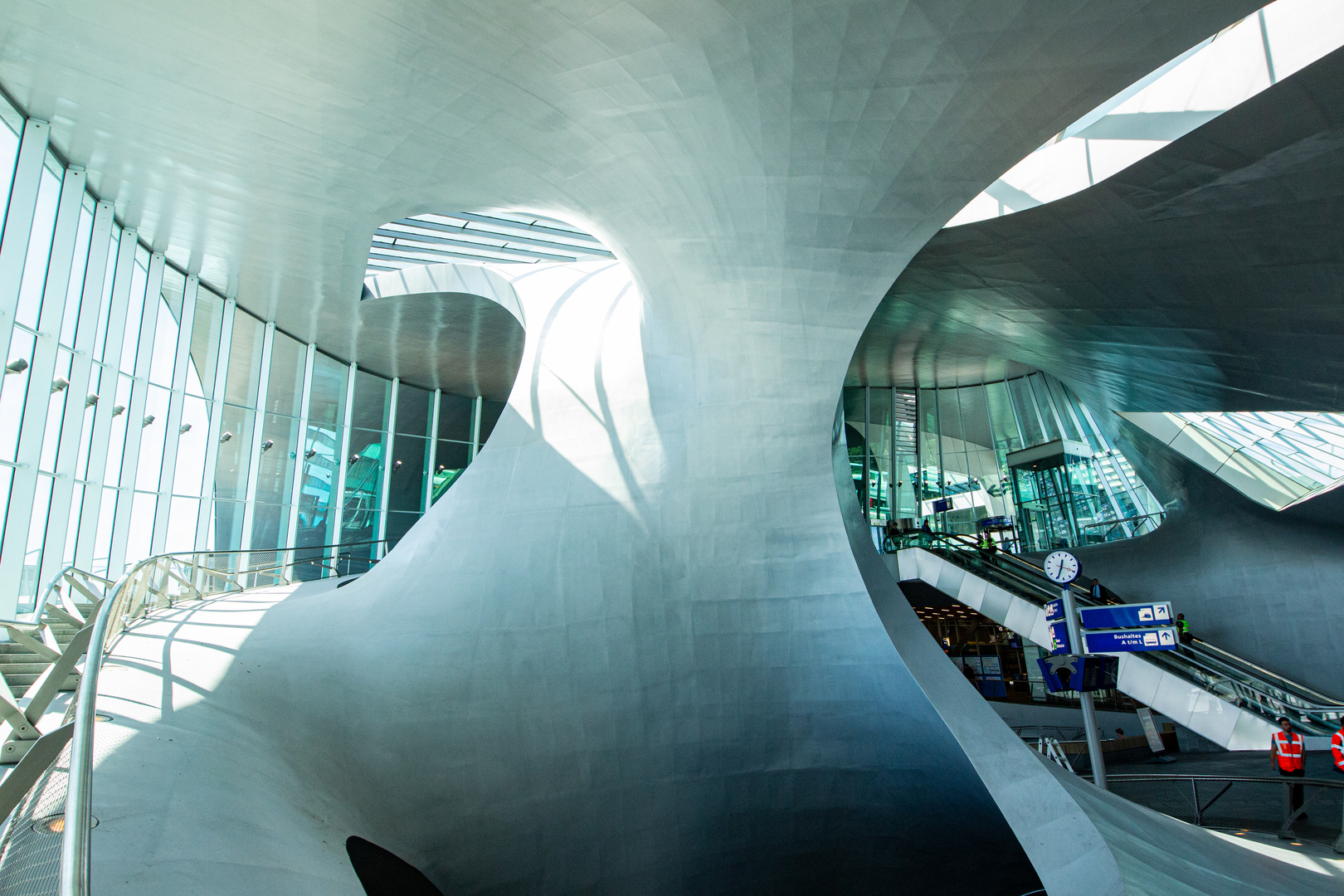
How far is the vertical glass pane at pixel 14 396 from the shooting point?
39.1 ft

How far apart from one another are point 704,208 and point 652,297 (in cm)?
184

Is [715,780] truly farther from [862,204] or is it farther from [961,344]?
[961,344]

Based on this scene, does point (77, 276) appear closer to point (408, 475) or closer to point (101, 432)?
point (101, 432)

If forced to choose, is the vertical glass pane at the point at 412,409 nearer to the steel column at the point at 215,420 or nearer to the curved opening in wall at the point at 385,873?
the steel column at the point at 215,420

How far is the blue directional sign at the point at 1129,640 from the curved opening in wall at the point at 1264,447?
949cm

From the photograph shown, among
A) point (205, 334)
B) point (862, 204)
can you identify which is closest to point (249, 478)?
point (205, 334)

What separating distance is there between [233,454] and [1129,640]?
65.3 feet

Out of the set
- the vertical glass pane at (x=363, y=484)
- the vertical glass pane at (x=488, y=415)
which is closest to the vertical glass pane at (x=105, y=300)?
the vertical glass pane at (x=363, y=484)

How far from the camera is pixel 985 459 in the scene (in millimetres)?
29594

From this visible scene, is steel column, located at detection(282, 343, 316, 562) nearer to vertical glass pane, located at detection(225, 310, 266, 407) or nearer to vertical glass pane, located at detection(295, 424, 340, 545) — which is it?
vertical glass pane, located at detection(295, 424, 340, 545)

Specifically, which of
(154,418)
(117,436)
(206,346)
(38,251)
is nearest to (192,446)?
(154,418)

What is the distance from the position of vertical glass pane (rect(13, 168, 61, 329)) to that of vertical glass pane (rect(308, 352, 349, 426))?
383 inches

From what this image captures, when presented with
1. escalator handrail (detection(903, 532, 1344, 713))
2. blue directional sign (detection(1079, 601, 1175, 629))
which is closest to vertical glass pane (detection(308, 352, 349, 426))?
escalator handrail (detection(903, 532, 1344, 713))

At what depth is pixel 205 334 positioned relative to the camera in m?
19.4
